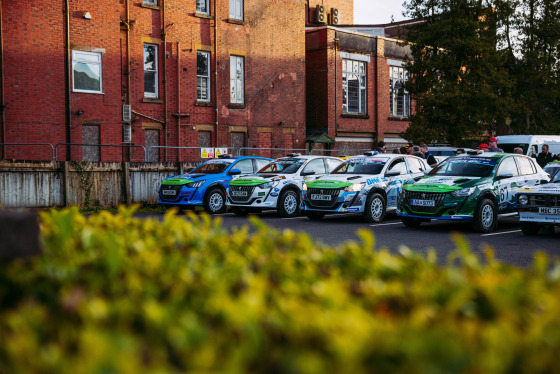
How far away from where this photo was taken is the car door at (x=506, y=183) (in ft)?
49.1

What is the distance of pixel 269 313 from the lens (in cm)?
230

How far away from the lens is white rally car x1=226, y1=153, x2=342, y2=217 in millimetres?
18672

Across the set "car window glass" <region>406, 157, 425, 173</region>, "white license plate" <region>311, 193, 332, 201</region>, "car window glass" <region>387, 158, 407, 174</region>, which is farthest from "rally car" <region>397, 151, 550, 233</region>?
"car window glass" <region>406, 157, 425, 173</region>

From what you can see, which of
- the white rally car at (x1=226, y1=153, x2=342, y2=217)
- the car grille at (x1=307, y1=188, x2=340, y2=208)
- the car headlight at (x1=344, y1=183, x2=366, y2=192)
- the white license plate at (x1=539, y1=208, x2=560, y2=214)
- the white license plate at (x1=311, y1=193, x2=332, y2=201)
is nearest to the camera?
the white license plate at (x1=539, y1=208, x2=560, y2=214)

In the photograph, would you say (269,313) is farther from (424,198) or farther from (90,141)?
(90,141)

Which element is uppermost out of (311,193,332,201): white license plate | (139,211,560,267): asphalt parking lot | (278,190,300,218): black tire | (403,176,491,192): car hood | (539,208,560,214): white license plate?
(403,176,491,192): car hood

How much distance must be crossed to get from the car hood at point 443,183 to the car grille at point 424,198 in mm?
86

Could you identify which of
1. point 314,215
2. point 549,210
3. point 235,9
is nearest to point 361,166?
point 314,215

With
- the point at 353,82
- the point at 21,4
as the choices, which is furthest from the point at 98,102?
the point at 353,82

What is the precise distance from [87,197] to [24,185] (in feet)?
6.25

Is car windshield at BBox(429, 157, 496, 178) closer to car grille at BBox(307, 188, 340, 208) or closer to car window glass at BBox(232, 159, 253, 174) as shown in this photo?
car grille at BBox(307, 188, 340, 208)

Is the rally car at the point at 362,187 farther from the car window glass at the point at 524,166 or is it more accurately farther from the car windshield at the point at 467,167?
the car window glass at the point at 524,166

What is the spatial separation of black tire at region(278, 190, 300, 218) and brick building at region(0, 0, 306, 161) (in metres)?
10.1

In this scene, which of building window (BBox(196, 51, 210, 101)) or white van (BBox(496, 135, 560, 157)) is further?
building window (BBox(196, 51, 210, 101))
